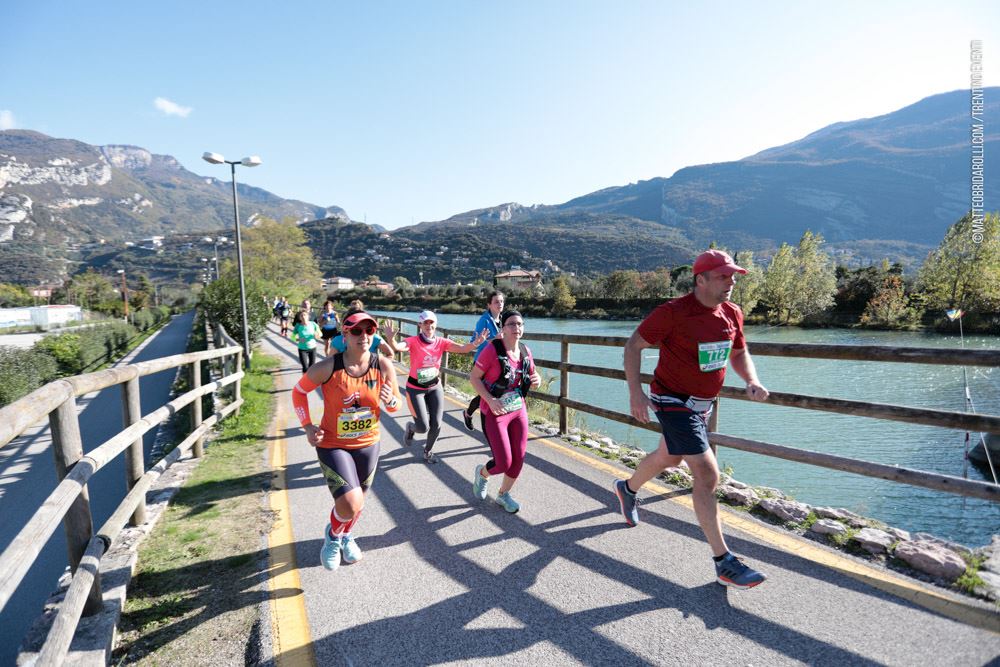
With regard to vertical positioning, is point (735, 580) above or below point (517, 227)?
below

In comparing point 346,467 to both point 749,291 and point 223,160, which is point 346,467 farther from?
point 749,291

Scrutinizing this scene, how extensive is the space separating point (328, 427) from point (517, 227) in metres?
197

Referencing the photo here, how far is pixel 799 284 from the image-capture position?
169 feet

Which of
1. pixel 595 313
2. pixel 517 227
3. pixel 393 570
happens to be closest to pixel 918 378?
pixel 393 570

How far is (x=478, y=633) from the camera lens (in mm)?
2629

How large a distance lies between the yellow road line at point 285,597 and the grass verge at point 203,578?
0.09m

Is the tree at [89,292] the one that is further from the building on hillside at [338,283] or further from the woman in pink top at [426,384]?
the woman in pink top at [426,384]

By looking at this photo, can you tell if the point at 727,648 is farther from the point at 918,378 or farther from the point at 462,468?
the point at 918,378

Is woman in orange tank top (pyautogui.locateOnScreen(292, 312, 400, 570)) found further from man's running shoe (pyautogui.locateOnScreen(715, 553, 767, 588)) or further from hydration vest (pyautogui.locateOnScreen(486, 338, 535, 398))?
man's running shoe (pyautogui.locateOnScreen(715, 553, 767, 588))

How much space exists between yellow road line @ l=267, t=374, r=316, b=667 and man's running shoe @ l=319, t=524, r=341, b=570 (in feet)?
0.64

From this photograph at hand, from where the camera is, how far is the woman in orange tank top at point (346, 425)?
330 centimetres

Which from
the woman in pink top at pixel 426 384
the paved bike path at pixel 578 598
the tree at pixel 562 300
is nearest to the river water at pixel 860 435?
the paved bike path at pixel 578 598

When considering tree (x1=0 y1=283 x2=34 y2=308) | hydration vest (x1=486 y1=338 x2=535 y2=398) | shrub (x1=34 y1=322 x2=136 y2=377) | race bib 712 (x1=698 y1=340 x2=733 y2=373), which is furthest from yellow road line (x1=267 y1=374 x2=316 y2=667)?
tree (x1=0 y1=283 x2=34 y2=308)

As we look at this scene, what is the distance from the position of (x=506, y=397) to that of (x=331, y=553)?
1.72 metres
